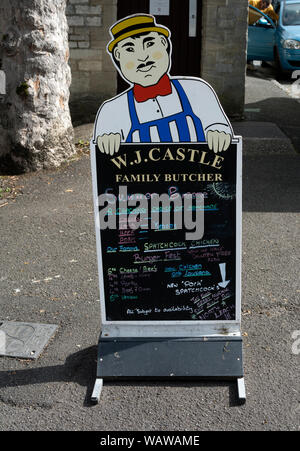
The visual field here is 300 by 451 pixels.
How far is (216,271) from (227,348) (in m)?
0.52

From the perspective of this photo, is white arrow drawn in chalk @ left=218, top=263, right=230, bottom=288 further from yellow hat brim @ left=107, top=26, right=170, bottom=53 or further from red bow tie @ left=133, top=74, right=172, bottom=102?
yellow hat brim @ left=107, top=26, right=170, bottom=53

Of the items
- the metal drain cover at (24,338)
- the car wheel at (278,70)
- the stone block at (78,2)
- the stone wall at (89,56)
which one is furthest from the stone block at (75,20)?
the metal drain cover at (24,338)

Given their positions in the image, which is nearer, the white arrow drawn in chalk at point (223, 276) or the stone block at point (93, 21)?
the white arrow drawn in chalk at point (223, 276)

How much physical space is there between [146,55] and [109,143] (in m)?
0.59

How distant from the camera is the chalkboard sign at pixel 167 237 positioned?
3.68m

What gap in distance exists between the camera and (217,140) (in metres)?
3.60

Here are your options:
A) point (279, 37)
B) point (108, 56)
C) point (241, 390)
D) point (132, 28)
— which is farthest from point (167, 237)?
point (279, 37)

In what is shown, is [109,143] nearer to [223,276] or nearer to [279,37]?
[223,276]

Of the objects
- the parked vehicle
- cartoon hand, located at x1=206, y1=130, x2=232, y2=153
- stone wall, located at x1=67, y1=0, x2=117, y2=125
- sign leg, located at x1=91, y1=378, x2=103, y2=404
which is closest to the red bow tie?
cartoon hand, located at x1=206, y1=130, x2=232, y2=153

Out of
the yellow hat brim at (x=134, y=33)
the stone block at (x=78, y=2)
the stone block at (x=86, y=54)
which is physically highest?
the stone block at (x=78, y=2)

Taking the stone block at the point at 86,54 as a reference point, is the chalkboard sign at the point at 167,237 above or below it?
below

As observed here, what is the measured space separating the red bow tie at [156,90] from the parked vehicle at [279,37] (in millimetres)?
12629

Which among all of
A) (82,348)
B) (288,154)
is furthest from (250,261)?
(288,154)

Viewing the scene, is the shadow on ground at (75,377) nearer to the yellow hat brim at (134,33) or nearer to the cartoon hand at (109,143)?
the cartoon hand at (109,143)
